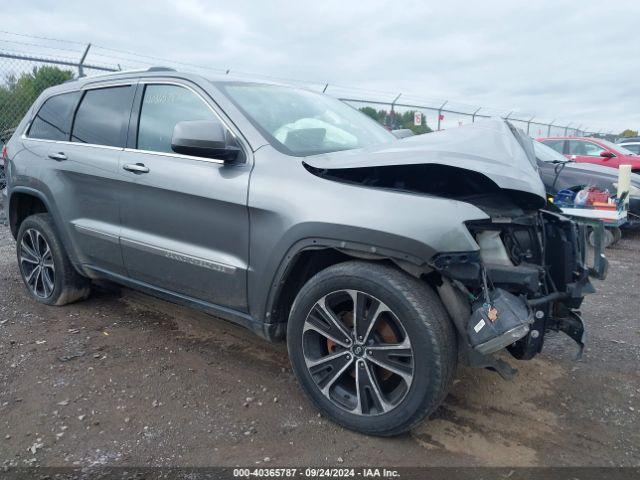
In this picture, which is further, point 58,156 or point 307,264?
point 58,156

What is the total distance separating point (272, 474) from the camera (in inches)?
93.9

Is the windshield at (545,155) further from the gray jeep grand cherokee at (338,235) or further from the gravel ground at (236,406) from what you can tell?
the gray jeep grand cherokee at (338,235)

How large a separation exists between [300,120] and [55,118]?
2.24m

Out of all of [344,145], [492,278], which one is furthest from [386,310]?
[344,145]

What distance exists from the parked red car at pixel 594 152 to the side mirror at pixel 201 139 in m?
9.89

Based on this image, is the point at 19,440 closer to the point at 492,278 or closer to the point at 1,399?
the point at 1,399

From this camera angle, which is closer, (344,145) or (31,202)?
(344,145)

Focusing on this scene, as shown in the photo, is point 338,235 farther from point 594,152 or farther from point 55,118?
point 594,152

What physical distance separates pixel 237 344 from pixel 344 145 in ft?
5.25

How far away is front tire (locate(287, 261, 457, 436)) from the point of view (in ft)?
7.75

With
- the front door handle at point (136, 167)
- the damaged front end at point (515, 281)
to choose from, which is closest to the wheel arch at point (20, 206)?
the front door handle at point (136, 167)

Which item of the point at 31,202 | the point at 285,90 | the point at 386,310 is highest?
the point at 285,90

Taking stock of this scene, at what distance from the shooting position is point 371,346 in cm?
256

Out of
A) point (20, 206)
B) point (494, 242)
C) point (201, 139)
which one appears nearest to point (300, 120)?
point (201, 139)
